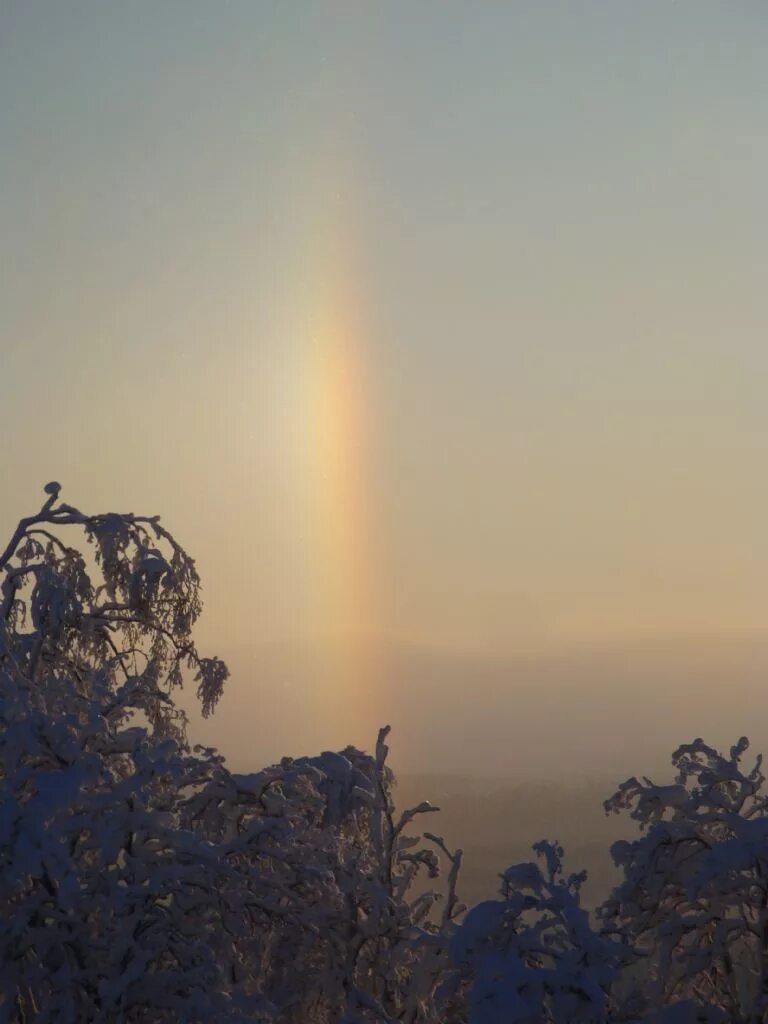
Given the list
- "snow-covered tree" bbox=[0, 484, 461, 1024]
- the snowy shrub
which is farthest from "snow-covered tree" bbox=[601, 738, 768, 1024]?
"snow-covered tree" bbox=[0, 484, 461, 1024]

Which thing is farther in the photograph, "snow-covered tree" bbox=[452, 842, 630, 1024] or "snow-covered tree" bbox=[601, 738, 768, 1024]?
"snow-covered tree" bbox=[601, 738, 768, 1024]

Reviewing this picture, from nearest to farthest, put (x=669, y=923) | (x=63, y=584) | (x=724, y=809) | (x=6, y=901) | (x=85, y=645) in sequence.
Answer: (x=6, y=901)
(x=669, y=923)
(x=724, y=809)
(x=63, y=584)
(x=85, y=645)

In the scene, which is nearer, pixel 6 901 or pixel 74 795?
pixel 74 795

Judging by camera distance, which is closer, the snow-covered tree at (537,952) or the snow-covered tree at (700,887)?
the snow-covered tree at (537,952)

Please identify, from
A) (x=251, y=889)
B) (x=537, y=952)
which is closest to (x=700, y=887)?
(x=537, y=952)

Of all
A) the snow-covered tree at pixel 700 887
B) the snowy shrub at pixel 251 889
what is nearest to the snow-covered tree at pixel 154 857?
the snowy shrub at pixel 251 889

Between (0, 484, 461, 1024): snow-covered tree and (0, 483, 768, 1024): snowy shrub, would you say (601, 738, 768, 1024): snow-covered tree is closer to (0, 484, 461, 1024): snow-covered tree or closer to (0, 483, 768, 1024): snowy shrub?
(0, 483, 768, 1024): snowy shrub

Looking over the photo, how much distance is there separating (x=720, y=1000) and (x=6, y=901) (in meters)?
6.08

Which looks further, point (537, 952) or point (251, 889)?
point (251, 889)

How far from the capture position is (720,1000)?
9758 mm

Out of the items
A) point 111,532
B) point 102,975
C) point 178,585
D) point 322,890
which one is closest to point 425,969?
point 322,890

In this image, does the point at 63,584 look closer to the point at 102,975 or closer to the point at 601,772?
the point at 102,975

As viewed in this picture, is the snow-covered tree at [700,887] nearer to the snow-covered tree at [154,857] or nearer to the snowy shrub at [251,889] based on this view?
the snowy shrub at [251,889]

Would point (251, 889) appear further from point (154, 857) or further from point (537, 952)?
point (537, 952)
